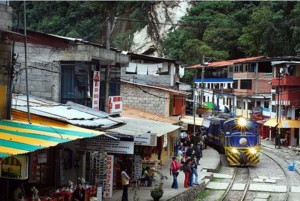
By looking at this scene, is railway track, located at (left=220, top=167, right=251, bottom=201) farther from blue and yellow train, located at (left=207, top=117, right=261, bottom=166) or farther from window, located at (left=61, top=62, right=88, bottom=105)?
window, located at (left=61, top=62, right=88, bottom=105)

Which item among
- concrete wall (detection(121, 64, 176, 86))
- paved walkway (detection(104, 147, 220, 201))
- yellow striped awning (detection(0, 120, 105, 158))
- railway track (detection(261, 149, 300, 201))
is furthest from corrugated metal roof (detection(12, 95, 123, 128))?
concrete wall (detection(121, 64, 176, 86))

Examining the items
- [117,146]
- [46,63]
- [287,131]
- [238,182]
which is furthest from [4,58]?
[287,131]

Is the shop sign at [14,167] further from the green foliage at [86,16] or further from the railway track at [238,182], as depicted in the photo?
the green foliage at [86,16]

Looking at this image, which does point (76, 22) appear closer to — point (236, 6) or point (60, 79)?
point (236, 6)

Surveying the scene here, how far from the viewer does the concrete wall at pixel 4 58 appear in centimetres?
1639

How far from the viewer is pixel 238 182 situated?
94.9 ft

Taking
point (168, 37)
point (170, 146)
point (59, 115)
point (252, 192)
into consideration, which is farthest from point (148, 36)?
→ point (59, 115)

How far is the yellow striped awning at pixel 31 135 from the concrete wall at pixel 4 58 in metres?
1.18

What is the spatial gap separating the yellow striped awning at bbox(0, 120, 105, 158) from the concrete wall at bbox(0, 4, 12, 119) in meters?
1.18

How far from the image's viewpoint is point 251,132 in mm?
34625

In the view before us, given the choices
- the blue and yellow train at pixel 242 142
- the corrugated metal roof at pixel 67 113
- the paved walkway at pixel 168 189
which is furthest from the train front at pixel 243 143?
the corrugated metal roof at pixel 67 113

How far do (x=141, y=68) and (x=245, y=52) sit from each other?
127 feet

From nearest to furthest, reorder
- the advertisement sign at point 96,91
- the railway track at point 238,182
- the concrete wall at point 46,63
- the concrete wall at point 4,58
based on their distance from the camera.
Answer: the concrete wall at point 4,58, the concrete wall at point 46,63, the advertisement sign at point 96,91, the railway track at point 238,182

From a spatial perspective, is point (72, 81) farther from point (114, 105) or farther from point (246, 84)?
point (246, 84)
